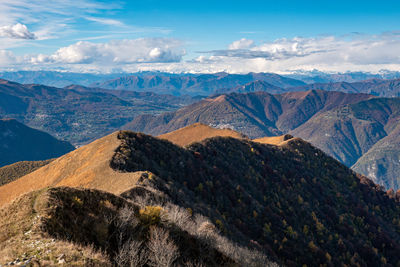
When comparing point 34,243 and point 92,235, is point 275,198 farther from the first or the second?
point 34,243

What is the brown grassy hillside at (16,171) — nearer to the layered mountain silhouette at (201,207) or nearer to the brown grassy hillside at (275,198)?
the layered mountain silhouette at (201,207)

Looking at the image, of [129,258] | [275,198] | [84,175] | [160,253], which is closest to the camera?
[129,258]

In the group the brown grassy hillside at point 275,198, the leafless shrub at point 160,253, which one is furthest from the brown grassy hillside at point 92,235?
the brown grassy hillside at point 275,198

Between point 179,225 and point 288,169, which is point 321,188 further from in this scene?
point 179,225

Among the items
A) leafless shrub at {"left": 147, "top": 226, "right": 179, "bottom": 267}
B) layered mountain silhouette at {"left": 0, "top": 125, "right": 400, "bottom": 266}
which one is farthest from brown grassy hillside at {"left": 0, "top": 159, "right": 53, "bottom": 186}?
leafless shrub at {"left": 147, "top": 226, "right": 179, "bottom": 267}

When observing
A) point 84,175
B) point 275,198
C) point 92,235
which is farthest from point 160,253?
point 275,198

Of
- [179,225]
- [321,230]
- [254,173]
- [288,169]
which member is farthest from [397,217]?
[179,225]

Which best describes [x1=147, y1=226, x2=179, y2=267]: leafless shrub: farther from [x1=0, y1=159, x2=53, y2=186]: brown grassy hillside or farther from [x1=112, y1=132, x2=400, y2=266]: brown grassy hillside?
[x1=0, y1=159, x2=53, y2=186]: brown grassy hillside

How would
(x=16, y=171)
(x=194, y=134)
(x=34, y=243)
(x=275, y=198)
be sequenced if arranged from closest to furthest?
(x=34, y=243) → (x=275, y=198) → (x=16, y=171) → (x=194, y=134)
